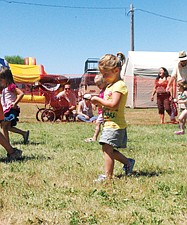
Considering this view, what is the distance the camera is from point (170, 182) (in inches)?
178

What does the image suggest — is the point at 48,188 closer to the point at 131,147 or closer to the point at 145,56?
the point at 131,147

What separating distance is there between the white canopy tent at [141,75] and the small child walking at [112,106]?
775 inches

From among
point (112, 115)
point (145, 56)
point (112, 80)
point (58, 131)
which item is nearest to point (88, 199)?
point (112, 115)

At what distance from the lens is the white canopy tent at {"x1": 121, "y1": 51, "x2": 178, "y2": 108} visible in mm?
24156

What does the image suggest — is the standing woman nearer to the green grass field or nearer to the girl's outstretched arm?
the green grass field

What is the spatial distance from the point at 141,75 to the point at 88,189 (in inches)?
810

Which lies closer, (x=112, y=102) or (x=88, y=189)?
(x=88, y=189)

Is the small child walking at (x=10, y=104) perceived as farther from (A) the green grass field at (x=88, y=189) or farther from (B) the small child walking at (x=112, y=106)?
(B) the small child walking at (x=112, y=106)

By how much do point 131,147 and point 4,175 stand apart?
2935mm

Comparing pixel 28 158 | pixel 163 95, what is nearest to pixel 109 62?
pixel 28 158

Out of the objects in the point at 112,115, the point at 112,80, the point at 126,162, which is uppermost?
the point at 112,80

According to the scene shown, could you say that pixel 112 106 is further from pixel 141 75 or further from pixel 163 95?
pixel 141 75

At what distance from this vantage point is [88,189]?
14.0 ft

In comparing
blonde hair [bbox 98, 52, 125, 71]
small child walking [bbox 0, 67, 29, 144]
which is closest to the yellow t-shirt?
blonde hair [bbox 98, 52, 125, 71]
